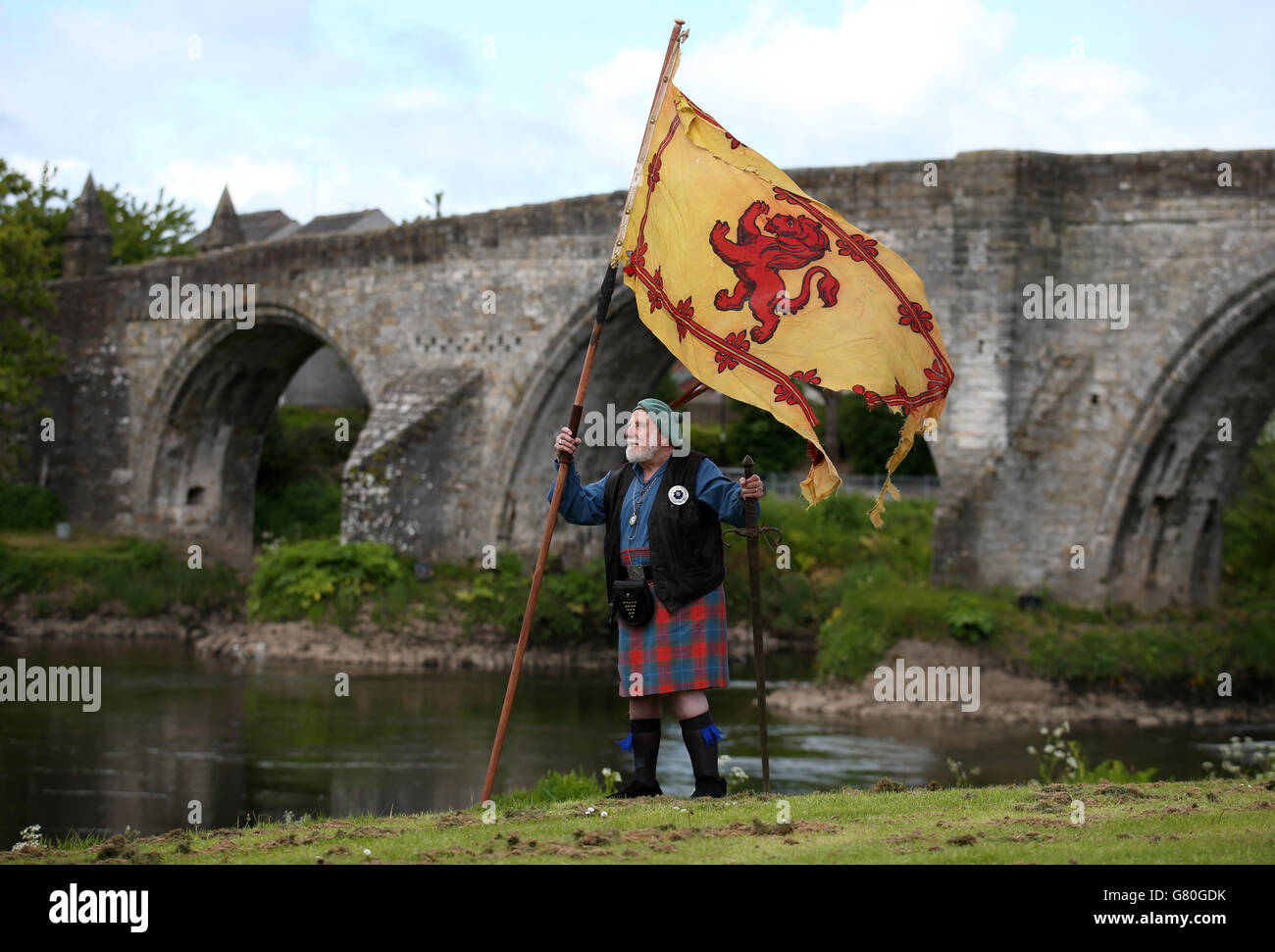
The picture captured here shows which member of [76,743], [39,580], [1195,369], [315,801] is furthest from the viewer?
[39,580]

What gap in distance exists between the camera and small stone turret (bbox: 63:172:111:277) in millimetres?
27531

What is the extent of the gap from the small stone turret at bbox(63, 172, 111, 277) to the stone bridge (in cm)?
18

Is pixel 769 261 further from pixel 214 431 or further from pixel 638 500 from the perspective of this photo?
pixel 214 431

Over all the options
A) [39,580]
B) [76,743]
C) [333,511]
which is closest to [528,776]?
[76,743]

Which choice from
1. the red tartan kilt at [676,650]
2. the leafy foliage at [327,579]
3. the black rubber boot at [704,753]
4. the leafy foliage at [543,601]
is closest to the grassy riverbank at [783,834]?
the black rubber boot at [704,753]

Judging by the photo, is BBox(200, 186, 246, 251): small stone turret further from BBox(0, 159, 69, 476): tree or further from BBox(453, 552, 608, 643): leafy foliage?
BBox(453, 552, 608, 643): leafy foliage

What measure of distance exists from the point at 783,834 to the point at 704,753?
1.15 meters

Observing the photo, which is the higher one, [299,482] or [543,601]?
[299,482]

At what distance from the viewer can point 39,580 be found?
23.2 m

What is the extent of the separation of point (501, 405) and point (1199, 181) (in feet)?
29.9

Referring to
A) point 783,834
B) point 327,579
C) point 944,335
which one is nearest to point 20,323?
point 327,579

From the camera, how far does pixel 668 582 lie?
653 centimetres

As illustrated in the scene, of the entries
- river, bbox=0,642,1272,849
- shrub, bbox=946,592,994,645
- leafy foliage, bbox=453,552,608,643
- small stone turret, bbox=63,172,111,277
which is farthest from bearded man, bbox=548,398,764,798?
small stone turret, bbox=63,172,111,277

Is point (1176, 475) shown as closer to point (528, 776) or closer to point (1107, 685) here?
point (1107, 685)
